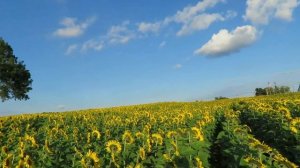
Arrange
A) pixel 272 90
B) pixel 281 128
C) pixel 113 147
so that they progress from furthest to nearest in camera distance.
A: pixel 272 90
pixel 281 128
pixel 113 147

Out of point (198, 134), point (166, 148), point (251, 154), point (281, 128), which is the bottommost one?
point (251, 154)

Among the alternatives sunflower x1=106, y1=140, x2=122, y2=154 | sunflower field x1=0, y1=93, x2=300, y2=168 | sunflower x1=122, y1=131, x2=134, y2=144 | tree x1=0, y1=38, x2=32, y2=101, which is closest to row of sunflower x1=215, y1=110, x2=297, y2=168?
sunflower field x1=0, y1=93, x2=300, y2=168

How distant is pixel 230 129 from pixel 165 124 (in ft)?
7.28

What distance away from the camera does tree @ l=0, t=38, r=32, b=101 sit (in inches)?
2283

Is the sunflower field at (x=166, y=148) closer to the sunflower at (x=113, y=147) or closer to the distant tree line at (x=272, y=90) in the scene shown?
the sunflower at (x=113, y=147)

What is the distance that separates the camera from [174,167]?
22.8ft

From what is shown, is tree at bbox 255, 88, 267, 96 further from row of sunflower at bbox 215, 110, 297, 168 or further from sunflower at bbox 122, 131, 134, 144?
sunflower at bbox 122, 131, 134, 144

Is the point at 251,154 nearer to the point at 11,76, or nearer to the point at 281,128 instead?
the point at 281,128

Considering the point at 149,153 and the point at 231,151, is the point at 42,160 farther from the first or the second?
the point at 231,151

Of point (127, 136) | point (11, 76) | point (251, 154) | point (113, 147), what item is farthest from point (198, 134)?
point (11, 76)

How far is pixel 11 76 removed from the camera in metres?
58.2

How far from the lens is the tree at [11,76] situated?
190 ft

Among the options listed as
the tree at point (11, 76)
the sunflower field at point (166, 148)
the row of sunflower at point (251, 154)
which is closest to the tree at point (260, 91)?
the tree at point (11, 76)

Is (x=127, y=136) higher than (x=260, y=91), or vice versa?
(x=260, y=91)
